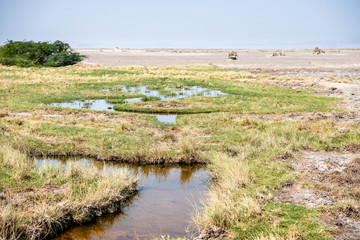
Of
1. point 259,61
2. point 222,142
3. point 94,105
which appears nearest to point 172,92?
point 94,105

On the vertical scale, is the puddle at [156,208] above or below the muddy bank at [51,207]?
below

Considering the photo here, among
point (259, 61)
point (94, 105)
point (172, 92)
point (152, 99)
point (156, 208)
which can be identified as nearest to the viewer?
point (156, 208)

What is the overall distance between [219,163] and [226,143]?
3.72 m

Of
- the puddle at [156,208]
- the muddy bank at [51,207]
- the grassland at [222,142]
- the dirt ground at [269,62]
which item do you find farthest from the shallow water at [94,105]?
the dirt ground at [269,62]

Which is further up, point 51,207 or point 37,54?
point 37,54

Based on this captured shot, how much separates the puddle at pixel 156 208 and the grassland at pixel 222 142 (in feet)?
1.63

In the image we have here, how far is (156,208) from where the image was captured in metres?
9.35

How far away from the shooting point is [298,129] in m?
16.3

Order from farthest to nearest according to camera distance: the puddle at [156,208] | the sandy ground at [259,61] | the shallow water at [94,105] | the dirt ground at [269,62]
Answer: the sandy ground at [259,61], the dirt ground at [269,62], the shallow water at [94,105], the puddle at [156,208]

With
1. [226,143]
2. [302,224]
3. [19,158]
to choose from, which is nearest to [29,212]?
[19,158]

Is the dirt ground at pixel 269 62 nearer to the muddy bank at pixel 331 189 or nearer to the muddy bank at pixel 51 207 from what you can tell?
the muddy bank at pixel 331 189

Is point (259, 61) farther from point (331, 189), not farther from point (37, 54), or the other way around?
point (331, 189)

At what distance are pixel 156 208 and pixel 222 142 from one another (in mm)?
6308

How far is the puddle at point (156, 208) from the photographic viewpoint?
8016 mm
